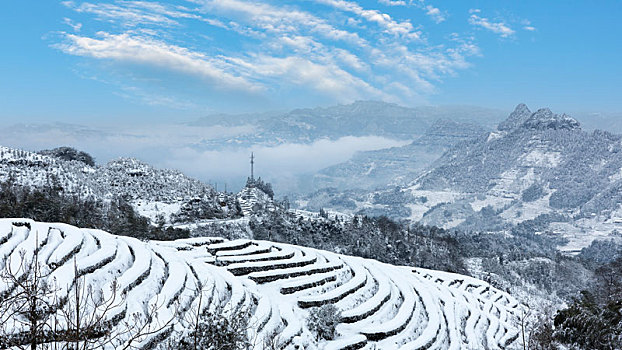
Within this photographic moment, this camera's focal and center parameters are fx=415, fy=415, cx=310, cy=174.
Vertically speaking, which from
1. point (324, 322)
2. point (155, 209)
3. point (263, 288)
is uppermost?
point (263, 288)

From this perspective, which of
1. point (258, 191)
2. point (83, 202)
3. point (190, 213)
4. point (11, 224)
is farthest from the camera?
point (258, 191)

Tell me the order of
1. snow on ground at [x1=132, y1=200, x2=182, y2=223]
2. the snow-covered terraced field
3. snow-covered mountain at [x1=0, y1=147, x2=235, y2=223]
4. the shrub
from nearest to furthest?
1. the snow-covered terraced field
2. the shrub
3. snow on ground at [x1=132, y1=200, x2=182, y2=223]
4. snow-covered mountain at [x1=0, y1=147, x2=235, y2=223]

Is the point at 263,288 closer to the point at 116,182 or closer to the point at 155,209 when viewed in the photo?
the point at 155,209

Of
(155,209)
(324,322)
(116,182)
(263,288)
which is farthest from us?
(116,182)

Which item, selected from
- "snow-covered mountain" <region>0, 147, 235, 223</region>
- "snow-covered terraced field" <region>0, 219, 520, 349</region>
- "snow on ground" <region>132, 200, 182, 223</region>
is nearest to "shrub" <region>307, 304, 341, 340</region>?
"snow-covered terraced field" <region>0, 219, 520, 349</region>

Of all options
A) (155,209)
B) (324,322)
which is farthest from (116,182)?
(324,322)

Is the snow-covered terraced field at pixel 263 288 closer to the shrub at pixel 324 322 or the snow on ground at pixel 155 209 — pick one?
the shrub at pixel 324 322

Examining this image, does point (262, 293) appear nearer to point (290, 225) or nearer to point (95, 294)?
point (95, 294)

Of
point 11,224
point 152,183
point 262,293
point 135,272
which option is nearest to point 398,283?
point 262,293

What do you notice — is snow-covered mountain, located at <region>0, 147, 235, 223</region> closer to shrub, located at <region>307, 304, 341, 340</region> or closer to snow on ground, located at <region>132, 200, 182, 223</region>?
snow on ground, located at <region>132, 200, 182, 223</region>
